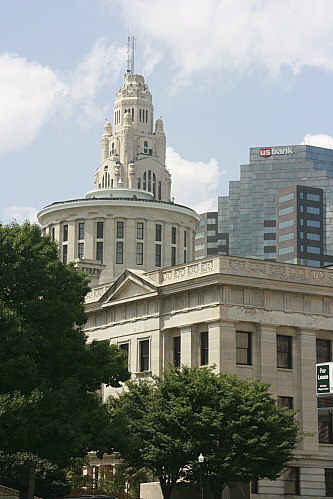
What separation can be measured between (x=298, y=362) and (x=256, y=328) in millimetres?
3861

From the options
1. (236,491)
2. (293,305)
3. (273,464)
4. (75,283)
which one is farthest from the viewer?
(293,305)

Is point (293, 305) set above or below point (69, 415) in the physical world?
above

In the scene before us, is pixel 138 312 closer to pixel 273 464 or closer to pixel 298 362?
pixel 298 362

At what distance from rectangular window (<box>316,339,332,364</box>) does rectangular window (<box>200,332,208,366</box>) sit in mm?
7911

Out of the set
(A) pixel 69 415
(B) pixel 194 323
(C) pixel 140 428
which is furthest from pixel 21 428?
(B) pixel 194 323

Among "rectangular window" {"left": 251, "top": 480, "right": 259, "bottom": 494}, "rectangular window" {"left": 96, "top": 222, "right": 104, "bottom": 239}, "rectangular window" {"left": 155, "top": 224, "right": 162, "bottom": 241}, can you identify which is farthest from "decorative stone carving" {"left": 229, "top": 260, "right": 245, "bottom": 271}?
"rectangular window" {"left": 155, "top": 224, "right": 162, "bottom": 241}

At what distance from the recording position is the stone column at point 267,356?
69.1m

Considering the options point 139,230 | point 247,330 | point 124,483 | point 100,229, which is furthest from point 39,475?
point 139,230

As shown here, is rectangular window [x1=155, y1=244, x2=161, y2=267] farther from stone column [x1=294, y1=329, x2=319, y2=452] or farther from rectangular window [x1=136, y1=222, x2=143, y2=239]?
stone column [x1=294, y1=329, x2=319, y2=452]

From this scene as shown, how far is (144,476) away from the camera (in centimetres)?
6881

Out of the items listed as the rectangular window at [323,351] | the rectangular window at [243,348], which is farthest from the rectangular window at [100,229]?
the rectangular window at [243,348]

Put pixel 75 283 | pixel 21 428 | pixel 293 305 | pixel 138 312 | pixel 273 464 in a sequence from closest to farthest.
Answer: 1. pixel 21 428
2. pixel 75 283
3. pixel 273 464
4. pixel 293 305
5. pixel 138 312

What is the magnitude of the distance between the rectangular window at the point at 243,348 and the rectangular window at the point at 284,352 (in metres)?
2.39

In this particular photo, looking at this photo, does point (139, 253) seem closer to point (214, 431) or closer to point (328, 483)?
point (328, 483)
